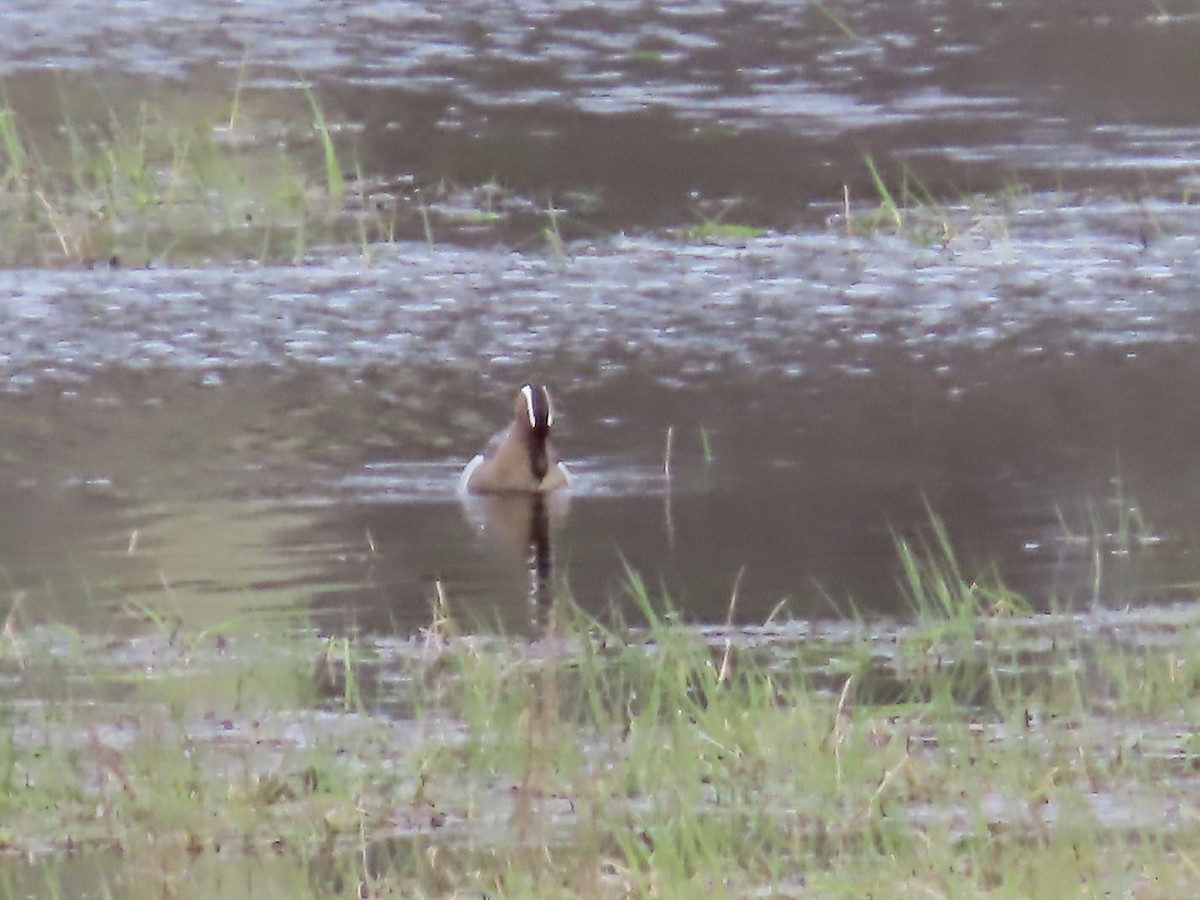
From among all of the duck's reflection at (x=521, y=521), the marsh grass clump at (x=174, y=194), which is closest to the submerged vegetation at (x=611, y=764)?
the duck's reflection at (x=521, y=521)

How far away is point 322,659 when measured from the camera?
272 inches

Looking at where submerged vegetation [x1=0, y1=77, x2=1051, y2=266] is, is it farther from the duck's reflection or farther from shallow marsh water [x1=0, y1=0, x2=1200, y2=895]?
the duck's reflection

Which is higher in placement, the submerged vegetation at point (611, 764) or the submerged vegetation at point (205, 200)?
the submerged vegetation at point (611, 764)

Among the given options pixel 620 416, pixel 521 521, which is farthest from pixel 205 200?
pixel 521 521

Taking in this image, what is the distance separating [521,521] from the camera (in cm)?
904

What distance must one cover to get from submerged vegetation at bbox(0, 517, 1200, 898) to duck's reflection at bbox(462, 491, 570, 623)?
5.31 ft

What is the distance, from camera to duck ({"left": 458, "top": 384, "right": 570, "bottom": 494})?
363 inches

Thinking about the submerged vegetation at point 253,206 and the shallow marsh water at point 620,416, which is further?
the submerged vegetation at point 253,206

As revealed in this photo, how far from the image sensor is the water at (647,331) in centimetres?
832

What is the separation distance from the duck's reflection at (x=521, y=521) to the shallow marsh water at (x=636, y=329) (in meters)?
0.03

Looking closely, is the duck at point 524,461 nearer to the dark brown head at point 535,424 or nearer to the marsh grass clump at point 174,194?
the dark brown head at point 535,424

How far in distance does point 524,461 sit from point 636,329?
2.28 meters

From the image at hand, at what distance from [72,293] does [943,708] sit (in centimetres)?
652

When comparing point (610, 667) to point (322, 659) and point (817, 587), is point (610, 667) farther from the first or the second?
point (817, 587)
